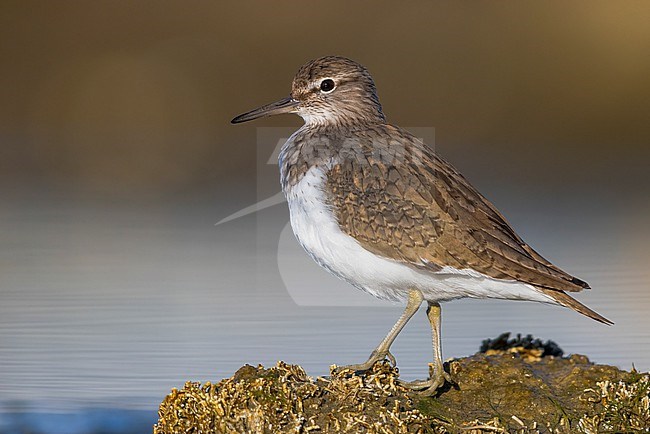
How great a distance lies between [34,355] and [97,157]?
7466 mm

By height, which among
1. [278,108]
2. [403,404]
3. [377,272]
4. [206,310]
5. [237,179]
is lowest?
[403,404]

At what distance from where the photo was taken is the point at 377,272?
6.62 metres

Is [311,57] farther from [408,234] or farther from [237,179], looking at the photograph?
[408,234]

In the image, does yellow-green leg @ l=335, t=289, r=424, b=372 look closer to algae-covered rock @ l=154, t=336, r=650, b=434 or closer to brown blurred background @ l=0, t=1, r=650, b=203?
algae-covered rock @ l=154, t=336, r=650, b=434

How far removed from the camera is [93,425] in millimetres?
7078

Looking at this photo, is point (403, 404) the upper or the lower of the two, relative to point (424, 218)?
lower

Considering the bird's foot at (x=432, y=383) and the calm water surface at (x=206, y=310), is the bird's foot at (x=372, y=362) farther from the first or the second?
the calm water surface at (x=206, y=310)

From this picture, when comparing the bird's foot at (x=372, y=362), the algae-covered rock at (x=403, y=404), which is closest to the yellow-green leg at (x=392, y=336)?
the bird's foot at (x=372, y=362)

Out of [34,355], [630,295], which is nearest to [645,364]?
[630,295]

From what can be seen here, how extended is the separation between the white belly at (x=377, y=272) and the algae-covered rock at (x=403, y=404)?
0.46 m

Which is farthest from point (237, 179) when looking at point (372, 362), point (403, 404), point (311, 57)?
point (403, 404)

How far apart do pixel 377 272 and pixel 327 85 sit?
1704mm

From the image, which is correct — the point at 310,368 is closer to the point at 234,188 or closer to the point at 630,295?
the point at 630,295

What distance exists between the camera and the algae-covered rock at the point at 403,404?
5863 millimetres
